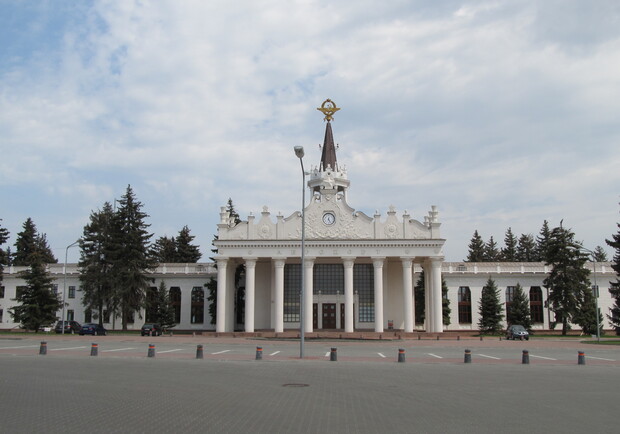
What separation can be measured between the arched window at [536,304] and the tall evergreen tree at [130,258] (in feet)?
162

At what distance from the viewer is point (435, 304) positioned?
58.1 m

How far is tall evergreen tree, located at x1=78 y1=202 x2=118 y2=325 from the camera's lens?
68750 millimetres

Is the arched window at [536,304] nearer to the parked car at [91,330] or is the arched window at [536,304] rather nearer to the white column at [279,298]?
the white column at [279,298]

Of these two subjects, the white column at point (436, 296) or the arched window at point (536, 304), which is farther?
the arched window at point (536, 304)

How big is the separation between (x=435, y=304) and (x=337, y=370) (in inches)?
1489

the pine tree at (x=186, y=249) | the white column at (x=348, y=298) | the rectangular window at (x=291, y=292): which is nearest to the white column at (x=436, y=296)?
→ the white column at (x=348, y=298)

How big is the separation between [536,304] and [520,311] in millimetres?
7977

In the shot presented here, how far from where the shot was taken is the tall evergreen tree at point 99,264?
68750 mm

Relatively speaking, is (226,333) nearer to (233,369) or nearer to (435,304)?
(435,304)

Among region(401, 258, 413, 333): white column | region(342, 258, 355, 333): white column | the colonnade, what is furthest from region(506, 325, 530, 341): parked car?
region(342, 258, 355, 333): white column

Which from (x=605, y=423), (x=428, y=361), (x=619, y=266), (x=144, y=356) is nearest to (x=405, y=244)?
(x=619, y=266)

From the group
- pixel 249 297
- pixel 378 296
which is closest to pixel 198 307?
pixel 249 297

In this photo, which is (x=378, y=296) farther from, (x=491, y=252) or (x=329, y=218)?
(x=491, y=252)

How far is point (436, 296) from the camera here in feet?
190
